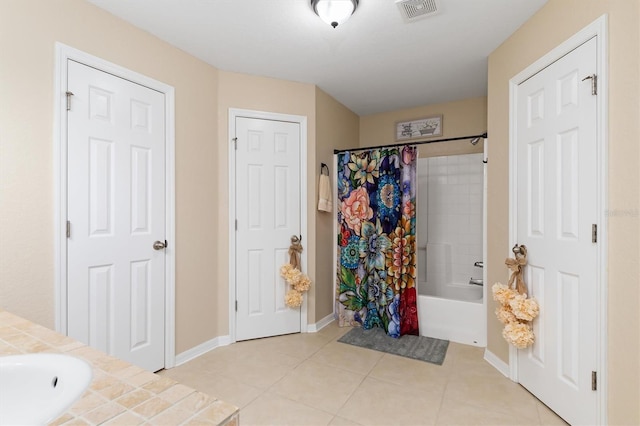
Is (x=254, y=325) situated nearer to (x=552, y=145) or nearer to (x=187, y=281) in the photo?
(x=187, y=281)

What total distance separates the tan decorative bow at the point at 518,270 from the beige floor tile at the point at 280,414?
54.5 inches

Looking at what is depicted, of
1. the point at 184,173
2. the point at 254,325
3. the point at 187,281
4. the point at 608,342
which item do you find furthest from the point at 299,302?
the point at 608,342

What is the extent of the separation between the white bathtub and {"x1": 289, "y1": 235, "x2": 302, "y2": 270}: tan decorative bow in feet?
3.92

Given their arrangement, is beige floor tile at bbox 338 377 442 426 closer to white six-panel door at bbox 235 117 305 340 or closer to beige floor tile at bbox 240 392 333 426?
beige floor tile at bbox 240 392 333 426

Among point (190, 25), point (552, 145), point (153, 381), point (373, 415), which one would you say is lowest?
point (373, 415)

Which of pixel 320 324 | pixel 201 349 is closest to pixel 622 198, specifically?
pixel 320 324

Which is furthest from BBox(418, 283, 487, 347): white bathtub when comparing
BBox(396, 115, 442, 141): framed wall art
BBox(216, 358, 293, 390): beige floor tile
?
Result: BBox(396, 115, 442, 141): framed wall art

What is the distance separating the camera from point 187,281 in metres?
2.57

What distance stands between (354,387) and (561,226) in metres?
1.58

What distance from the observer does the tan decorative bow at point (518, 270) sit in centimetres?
205

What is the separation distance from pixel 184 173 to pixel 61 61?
97 cm

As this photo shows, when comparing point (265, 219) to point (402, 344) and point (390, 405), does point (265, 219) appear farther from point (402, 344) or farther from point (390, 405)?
point (390, 405)

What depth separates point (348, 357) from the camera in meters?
2.59

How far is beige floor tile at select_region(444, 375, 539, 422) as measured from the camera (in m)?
1.88
